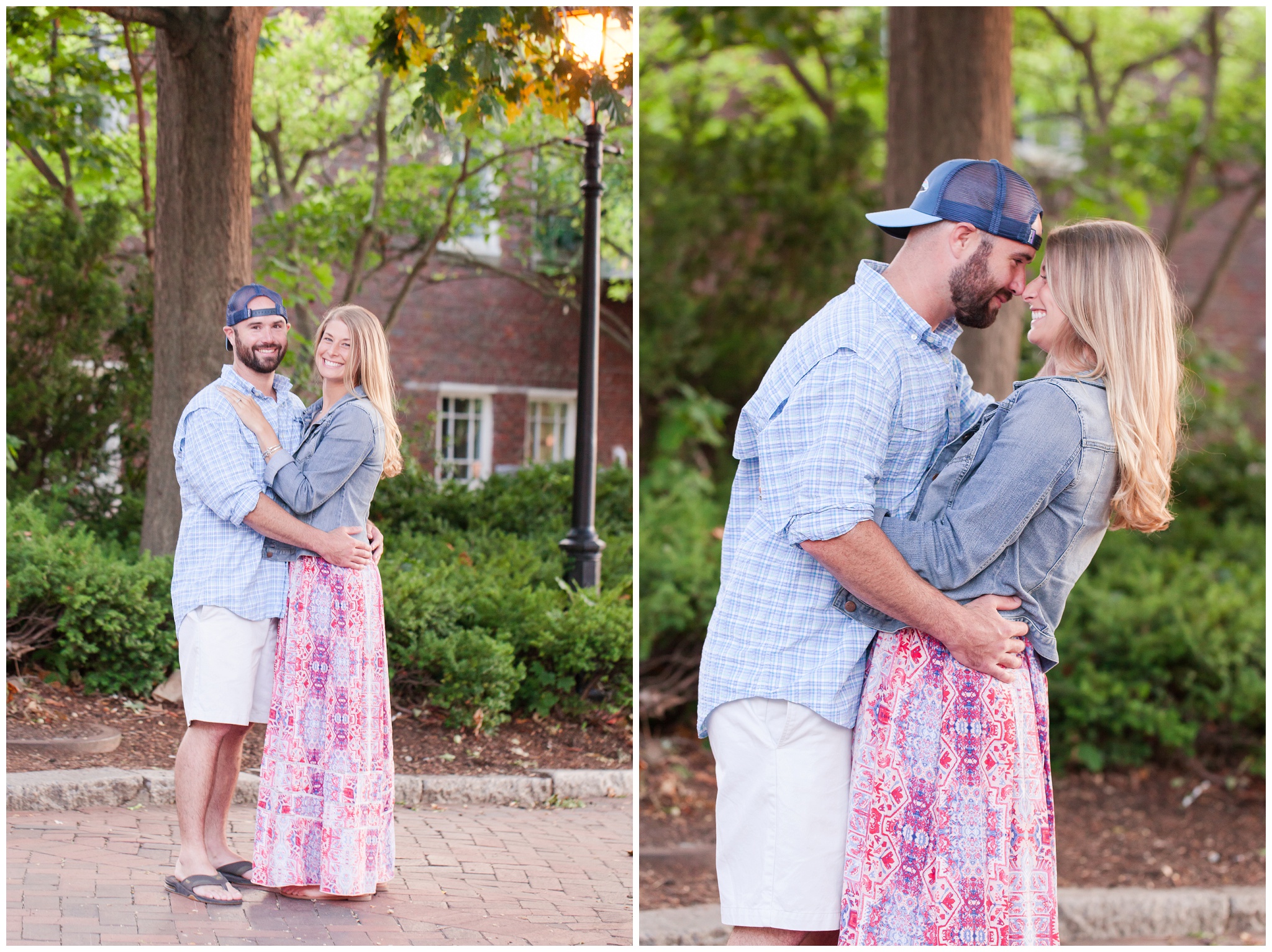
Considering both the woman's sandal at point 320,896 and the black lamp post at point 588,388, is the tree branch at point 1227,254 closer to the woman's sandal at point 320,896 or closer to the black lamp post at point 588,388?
the black lamp post at point 588,388

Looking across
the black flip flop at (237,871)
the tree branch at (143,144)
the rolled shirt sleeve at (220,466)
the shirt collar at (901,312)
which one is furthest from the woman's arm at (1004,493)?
the tree branch at (143,144)

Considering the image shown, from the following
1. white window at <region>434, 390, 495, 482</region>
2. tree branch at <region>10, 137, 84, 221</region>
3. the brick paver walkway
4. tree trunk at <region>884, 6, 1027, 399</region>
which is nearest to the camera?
the brick paver walkway

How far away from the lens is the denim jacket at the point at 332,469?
359cm

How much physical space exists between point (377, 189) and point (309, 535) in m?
5.87

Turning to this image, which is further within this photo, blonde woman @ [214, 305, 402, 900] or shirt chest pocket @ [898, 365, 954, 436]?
blonde woman @ [214, 305, 402, 900]

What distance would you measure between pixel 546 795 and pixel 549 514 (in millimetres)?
3339

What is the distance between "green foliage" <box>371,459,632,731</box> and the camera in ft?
18.4

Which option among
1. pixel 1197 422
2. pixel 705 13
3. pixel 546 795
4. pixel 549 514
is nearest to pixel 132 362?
pixel 549 514

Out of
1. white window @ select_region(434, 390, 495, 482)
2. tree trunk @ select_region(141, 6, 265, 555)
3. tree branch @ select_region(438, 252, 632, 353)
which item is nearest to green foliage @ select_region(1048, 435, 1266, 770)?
tree trunk @ select_region(141, 6, 265, 555)

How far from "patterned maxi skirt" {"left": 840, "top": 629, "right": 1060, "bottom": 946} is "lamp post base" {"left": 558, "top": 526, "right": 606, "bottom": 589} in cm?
408

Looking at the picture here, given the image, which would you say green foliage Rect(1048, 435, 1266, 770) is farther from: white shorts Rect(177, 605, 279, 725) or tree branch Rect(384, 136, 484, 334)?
tree branch Rect(384, 136, 484, 334)

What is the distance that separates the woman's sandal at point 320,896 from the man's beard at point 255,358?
1.66 metres

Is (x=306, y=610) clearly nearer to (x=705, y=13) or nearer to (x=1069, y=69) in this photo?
(x=705, y=13)

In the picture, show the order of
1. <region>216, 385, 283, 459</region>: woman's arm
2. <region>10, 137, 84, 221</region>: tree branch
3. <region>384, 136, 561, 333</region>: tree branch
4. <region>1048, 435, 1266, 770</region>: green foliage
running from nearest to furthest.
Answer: <region>216, 385, 283, 459</region>: woman's arm
<region>1048, 435, 1266, 770</region>: green foliage
<region>10, 137, 84, 221</region>: tree branch
<region>384, 136, 561, 333</region>: tree branch
